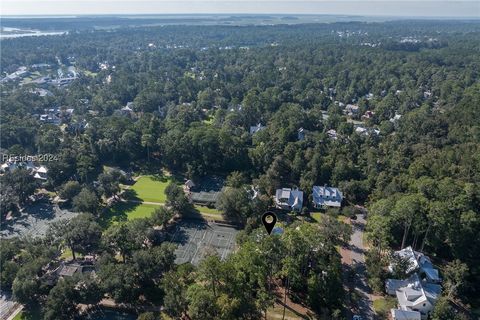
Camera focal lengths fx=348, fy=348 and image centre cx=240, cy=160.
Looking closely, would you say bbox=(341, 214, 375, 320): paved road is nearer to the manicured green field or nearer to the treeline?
the treeline

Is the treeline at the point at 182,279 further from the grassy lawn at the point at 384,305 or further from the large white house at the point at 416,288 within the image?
the large white house at the point at 416,288

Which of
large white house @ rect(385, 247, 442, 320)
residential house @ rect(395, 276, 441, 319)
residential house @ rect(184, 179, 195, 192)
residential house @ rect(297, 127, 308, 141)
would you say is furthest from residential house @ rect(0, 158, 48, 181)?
residential house @ rect(395, 276, 441, 319)

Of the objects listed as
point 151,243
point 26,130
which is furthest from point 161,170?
point 26,130

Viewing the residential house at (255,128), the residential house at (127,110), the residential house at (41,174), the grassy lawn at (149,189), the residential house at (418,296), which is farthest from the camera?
the residential house at (127,110)

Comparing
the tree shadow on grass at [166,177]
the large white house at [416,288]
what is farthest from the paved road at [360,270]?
the tree shadow on grass at [166,177]

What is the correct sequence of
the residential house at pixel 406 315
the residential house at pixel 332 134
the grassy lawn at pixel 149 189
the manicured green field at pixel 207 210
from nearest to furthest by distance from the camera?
the residential house at pixel 406 315
the manicured green field at pixel 207 210
the grassy lawn at pixel 149 189
the residential house at pixel 332 134

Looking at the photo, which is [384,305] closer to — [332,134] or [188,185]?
[188,185]

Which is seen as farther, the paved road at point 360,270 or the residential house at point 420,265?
the residential house at point 420,265
